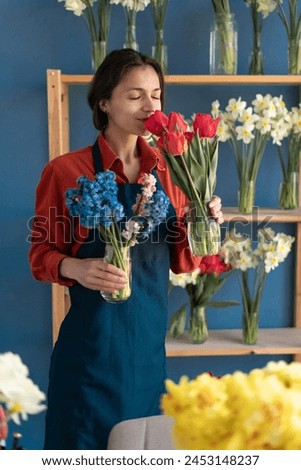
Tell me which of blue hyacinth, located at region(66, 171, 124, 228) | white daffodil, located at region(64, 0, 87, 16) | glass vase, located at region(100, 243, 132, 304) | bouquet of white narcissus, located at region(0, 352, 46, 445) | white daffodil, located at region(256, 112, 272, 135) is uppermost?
white daffodil, located at region(64, 0, 87, 16)

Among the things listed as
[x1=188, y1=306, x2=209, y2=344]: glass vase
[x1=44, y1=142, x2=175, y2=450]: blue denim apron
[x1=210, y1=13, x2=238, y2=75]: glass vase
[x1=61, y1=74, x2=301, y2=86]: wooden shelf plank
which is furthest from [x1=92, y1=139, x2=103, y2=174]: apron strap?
[x1=188, y1=306, x2=209, y2=344]: glass vase

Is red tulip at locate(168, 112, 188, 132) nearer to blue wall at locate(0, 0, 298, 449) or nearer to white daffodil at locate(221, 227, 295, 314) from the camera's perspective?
white daffodil at locate(221, 227, 295, 314)

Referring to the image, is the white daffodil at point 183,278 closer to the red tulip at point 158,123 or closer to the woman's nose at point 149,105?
the woman's nose at point 149,105

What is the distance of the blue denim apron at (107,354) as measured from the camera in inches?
73.2

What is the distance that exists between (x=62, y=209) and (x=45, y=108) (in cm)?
95

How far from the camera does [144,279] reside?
190 cm

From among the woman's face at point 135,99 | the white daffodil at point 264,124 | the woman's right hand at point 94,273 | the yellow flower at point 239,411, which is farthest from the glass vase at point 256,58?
the yellow flower at point 239,411

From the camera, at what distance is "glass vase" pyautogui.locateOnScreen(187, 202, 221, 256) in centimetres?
171

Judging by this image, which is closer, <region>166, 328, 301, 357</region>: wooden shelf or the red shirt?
the red shirt

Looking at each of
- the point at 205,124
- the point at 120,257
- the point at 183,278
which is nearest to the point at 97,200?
the point at 120,257

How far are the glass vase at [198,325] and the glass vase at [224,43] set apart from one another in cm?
87

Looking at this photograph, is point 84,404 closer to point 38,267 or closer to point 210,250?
point 38,267
